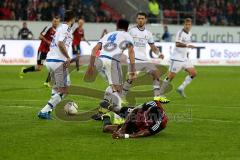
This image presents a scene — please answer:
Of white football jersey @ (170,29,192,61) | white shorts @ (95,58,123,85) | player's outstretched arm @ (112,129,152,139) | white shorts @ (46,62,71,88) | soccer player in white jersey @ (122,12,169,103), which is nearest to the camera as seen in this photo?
player's outstretched arm @ (112,129,152,139)

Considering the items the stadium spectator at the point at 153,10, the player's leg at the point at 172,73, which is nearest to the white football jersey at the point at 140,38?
the player's leg at the point at 172,73

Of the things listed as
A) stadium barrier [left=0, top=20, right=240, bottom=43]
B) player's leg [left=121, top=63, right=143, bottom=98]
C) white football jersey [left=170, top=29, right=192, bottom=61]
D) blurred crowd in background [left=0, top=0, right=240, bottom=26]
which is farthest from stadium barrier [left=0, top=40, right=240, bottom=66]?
player's leg [left=121, top=63, right=143, bottom=98]

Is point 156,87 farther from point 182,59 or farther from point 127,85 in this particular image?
point 182,59

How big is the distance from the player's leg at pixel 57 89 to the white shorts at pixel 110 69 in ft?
3.42

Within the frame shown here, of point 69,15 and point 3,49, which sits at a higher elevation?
point 69,15

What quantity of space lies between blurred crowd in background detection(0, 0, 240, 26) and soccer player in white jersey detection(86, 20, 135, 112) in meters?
24.1

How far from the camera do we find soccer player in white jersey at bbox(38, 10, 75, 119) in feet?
49.1

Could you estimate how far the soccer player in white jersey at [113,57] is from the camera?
14008mm

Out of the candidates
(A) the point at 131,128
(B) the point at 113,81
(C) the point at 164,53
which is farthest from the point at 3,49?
(A) the point at 131,128

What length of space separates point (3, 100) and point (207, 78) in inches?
550

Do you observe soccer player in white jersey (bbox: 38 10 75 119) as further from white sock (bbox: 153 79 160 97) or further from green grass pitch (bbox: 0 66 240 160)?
white sock (bbox: 153 79 160 97)

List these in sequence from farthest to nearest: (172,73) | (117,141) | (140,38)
Answer: (172,73) → (140,38) → (117,141)

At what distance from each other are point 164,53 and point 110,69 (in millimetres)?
25102

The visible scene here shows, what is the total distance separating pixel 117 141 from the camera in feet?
38.9
